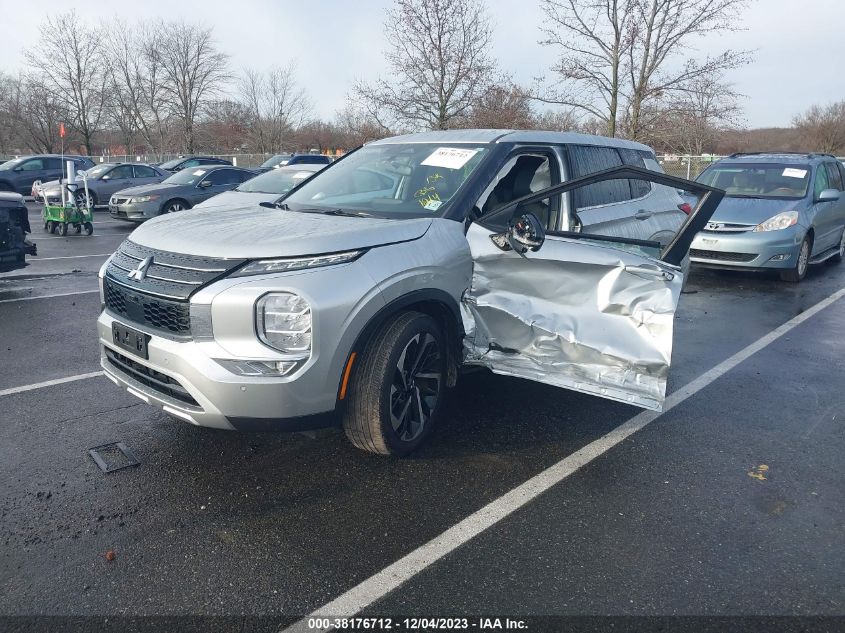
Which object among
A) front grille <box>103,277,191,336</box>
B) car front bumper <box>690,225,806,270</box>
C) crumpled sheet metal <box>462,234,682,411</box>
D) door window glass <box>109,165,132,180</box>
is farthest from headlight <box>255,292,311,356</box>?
door window glass <box>109,165,132,180</box>

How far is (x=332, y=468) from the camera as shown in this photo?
11.6ft

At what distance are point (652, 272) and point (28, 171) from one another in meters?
23.5

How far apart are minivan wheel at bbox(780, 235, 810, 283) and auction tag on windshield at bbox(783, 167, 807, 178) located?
3.43 ft

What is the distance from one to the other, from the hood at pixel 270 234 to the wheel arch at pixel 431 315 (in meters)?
0.33

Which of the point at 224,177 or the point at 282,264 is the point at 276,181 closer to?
the point at 224,177

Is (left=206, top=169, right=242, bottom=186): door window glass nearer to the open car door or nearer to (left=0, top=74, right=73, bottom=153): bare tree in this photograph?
the open car door

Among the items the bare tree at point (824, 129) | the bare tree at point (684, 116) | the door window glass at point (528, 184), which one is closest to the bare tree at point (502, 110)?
the bare tree at point (684, 116)

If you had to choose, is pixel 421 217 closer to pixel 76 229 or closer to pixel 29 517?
pixel 29 517

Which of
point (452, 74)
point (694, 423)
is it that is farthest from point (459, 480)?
point (452, 74)

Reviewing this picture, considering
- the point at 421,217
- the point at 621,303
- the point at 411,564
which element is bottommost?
the point at 411,564

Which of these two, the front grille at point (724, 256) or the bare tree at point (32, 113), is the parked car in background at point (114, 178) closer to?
the front grille at point (724, 256)

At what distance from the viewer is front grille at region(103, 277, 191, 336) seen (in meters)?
3.04

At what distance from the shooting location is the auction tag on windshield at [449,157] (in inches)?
165

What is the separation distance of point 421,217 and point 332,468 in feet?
5.10
